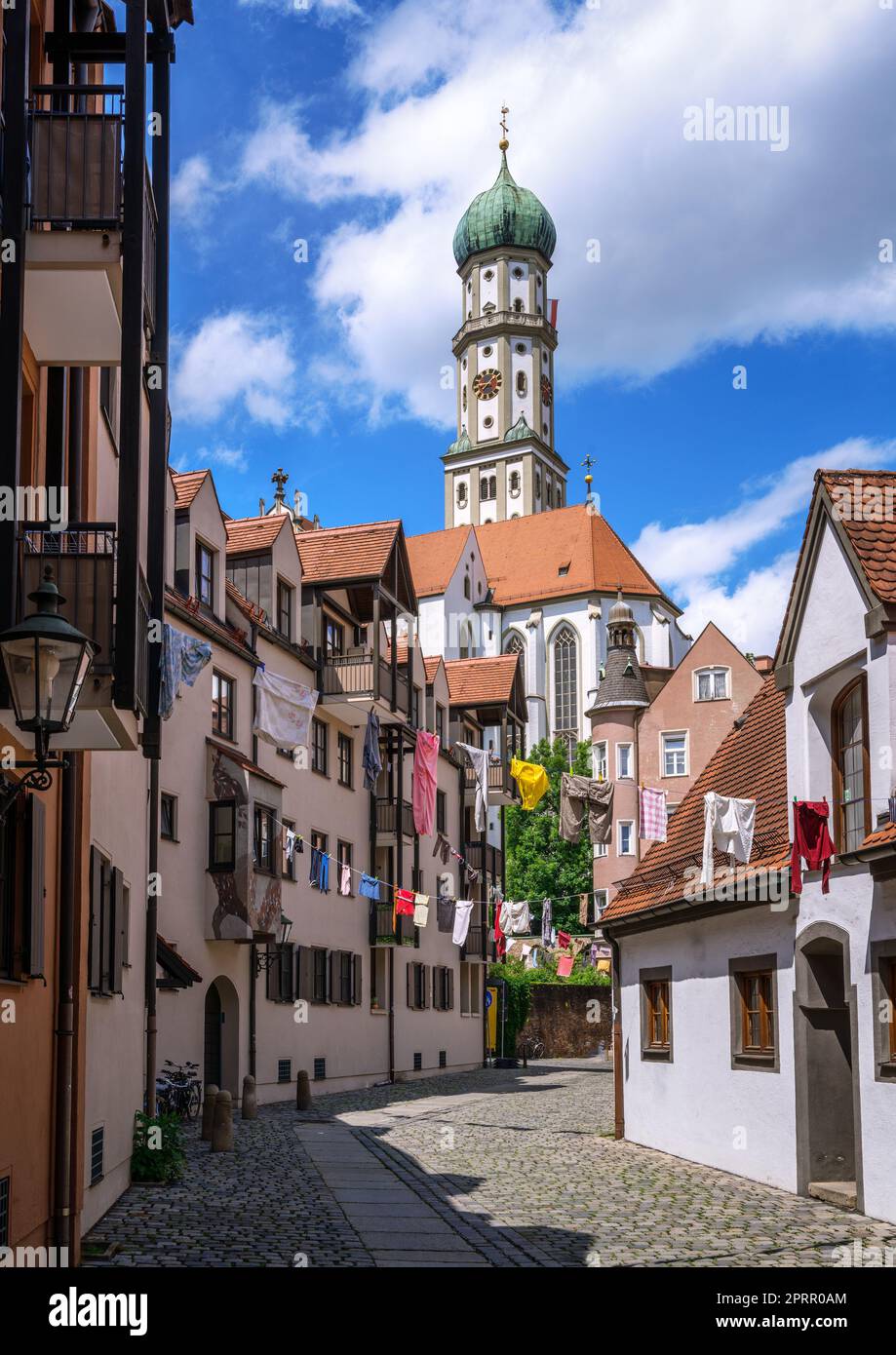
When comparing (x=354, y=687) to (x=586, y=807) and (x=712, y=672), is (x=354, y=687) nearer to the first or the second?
(x=586, y=807)

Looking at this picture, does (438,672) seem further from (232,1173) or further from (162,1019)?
(232,1173)

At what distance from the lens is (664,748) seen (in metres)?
65.7

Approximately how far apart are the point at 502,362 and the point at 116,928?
11676 centimetres

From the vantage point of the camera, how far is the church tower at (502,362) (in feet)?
415

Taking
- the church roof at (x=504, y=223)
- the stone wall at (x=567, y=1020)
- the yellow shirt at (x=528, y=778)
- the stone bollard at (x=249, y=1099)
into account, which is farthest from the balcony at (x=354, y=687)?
the church roof at (x=504, y=223)

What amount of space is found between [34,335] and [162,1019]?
16.6 m

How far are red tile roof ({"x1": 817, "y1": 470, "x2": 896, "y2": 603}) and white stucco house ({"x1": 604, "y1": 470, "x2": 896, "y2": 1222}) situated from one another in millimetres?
20

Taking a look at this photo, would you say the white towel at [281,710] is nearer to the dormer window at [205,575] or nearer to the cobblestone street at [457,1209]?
the dormer window at [205,575]

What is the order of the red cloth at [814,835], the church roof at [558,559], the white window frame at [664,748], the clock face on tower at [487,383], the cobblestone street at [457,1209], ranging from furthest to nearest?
the clock face on tower at [487,383] → the church roof at [558,559] → the white window frame at [664,748] → the red cloth at [814,835] → the cobblestone street at [457,1209]

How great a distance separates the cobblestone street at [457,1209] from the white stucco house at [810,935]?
2.16 feet

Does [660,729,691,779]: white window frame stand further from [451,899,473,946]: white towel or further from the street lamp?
the street lamp

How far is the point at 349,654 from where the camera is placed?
37594mm

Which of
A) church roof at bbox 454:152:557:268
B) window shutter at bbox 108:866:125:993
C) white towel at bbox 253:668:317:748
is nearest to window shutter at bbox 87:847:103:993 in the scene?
window shutter at bbox 108:866:125:993
